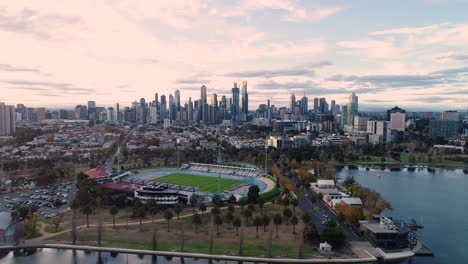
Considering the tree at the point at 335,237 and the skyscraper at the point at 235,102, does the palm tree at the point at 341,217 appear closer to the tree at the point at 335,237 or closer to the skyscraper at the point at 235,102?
the tree at the point at 335,237

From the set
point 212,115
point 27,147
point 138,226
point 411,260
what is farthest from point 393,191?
point 212,115

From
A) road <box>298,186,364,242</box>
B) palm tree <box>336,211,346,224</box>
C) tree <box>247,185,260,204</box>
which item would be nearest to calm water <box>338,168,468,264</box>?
road <box>298,186,364,242</box>

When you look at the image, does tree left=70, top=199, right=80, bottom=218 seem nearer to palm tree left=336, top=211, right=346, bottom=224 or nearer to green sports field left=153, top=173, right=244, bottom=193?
green sports field left=153, top=173, right=244, bottom=193

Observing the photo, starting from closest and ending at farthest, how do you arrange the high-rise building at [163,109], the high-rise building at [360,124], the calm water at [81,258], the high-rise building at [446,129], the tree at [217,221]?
the calm water at [81,258], the tree at [217,221], the high-rise building at [446,129], the high-rise building at [360,124], the high-rise building at [163,109]

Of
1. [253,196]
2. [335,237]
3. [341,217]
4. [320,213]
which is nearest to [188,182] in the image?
[253,196]

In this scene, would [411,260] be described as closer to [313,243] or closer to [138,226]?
[313,243]

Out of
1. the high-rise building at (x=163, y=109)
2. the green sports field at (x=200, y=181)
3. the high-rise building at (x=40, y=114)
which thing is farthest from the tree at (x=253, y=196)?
the high-rise building at (x=163, y=109)
